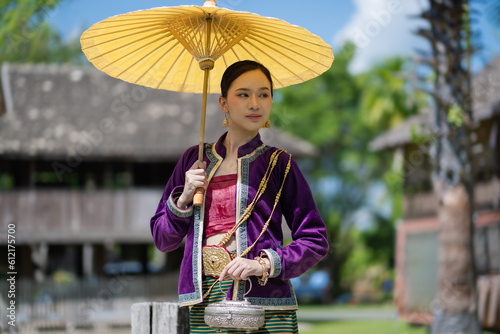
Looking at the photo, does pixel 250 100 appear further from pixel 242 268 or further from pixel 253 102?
pixel 242 268

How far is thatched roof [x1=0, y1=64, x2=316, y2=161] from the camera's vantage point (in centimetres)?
1939

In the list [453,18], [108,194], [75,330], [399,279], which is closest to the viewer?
[453,18]

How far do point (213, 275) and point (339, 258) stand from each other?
128ft

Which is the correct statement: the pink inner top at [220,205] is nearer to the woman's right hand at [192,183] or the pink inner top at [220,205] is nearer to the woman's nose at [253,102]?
the woman's right hand at [192,183]

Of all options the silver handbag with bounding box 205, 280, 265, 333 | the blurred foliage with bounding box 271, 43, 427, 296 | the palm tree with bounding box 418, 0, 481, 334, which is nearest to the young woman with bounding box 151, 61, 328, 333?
the silver handbag with bounding box 205, 280, 265, 333

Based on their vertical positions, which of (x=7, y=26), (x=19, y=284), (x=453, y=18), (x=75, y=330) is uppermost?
(x=7, y=26)

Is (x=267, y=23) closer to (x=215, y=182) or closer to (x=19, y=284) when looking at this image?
(x=215, y=182)

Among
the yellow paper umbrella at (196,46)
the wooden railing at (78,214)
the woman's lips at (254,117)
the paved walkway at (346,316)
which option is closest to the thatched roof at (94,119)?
the wooden railing at (78,214)

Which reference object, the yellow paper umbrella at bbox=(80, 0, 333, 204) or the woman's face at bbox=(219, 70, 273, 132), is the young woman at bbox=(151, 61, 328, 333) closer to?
the woman's face at bbox=(219, 70, 273, 132)

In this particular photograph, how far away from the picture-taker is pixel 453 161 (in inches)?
476


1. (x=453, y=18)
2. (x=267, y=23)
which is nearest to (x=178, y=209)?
(x=267, y=23)

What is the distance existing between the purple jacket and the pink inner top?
0.03 m

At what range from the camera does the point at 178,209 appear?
3023mm

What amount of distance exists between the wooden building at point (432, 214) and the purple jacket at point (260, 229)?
14.2 m
